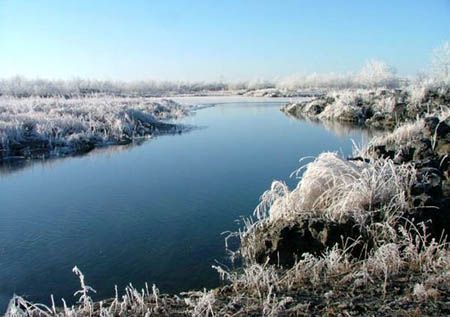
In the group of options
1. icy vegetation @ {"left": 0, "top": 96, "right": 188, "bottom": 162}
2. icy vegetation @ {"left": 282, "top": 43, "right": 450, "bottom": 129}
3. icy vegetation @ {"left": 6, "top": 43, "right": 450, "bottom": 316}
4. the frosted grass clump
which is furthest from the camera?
icy vegetation @ {"left": 282, "top": 43, "right": 450, "bottom": 129}

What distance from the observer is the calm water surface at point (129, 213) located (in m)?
6.64

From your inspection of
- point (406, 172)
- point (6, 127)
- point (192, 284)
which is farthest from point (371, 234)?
point (6, 127)

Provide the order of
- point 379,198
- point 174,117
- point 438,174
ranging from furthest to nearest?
point 174,117
point 438,174
point 379,198

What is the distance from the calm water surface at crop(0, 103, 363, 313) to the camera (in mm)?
6645

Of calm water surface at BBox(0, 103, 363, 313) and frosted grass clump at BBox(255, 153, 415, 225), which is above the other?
frosted grass clump at BBox(255, 153, 415, 225)

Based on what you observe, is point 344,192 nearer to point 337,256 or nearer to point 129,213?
point 337,256

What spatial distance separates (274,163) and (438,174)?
642cm

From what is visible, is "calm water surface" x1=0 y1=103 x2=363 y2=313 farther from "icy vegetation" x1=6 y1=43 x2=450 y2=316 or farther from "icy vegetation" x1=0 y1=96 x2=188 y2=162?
"icy vegetation" x1=0 y1=96 x2=188 y2=162

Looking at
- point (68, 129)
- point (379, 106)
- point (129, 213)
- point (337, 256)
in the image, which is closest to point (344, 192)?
point (337, 256)

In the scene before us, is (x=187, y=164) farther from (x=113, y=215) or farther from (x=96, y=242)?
(x=96, y=242)

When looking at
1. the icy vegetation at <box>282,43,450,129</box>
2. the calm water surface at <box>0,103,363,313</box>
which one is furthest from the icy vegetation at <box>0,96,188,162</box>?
the icy vegetation at <box>282,43,450,129</box>

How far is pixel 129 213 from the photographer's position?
9.49 m

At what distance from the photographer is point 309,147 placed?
18.1 m

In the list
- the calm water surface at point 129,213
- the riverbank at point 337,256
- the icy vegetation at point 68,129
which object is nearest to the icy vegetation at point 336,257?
the riverbank at point 337,256
